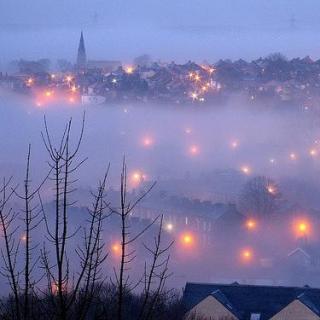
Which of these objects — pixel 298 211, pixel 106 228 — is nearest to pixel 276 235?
pixel 298 211

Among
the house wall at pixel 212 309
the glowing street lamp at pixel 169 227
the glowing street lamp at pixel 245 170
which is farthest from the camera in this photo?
the glowing street lamp at pixel 245 170

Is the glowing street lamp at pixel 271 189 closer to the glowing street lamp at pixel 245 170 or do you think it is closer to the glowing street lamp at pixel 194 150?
the glowing street lamp at pixel 245 170

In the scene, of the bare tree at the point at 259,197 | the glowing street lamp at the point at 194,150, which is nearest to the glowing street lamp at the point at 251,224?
the bare tree at the point at 259,197

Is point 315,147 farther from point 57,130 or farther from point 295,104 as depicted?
point 57,130

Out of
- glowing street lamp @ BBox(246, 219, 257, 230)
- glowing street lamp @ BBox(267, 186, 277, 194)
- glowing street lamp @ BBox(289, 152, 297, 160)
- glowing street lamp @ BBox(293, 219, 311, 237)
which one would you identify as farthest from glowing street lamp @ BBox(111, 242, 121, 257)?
glowing street lamp @ BBox(289, 152, 297, 160)

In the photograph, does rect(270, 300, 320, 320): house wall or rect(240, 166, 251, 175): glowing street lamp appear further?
rect(240, 166, 251, 175): glowing street lamp

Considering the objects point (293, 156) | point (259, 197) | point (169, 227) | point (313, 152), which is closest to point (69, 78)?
point (293, 156)

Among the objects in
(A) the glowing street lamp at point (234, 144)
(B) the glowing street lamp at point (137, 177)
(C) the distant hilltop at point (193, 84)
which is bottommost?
(B) the glowing street lamp at point (137, 177)

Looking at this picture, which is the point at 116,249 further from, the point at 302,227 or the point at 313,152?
the point at 313,152

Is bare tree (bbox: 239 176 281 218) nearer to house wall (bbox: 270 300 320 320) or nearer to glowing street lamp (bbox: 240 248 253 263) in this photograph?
glowing street lamp (bbox: 240 248 253 263)
